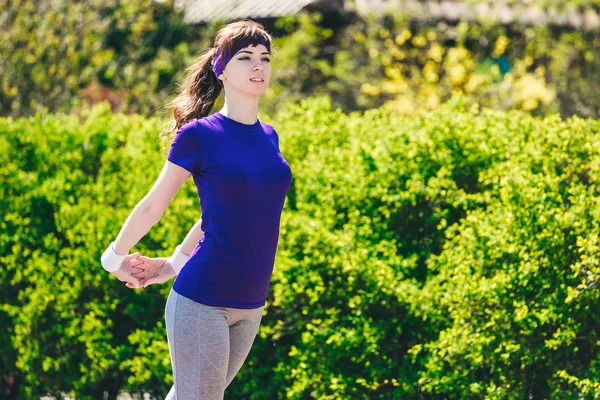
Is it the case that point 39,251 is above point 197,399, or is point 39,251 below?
above

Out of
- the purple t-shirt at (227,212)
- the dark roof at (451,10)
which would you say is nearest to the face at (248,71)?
the purple t-shirt at (227,212)

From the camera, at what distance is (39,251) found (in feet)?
18.6

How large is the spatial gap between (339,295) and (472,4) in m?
7.34

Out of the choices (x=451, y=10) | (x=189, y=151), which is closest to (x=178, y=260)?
(x=189, y=151)

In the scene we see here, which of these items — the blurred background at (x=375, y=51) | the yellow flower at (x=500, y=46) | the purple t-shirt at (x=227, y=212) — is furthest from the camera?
the yellow flower at (x=500, y=46)

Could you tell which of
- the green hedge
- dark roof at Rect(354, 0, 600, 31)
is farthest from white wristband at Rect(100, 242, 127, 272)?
dark roof at Rect(354, 0, 600, 31)

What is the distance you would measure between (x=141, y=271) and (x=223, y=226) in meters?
0.47

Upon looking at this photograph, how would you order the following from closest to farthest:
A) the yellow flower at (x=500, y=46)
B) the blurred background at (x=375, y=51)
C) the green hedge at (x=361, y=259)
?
the green hedge at (x=361, y=259) → the blurred background at (x=375, y=51) → the yellow flower at (x=500, y=46)

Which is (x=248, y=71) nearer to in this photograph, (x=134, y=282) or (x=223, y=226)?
(x=223, y=226)

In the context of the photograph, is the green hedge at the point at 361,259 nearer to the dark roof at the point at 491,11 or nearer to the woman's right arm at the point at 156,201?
the woman's right arm at the point at 156,201

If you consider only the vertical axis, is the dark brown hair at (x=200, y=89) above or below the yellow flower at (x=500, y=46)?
below

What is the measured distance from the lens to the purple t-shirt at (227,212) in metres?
3.46

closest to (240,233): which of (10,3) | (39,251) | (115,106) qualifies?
(39,251)

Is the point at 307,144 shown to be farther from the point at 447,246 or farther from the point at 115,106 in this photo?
the point at 115,106
